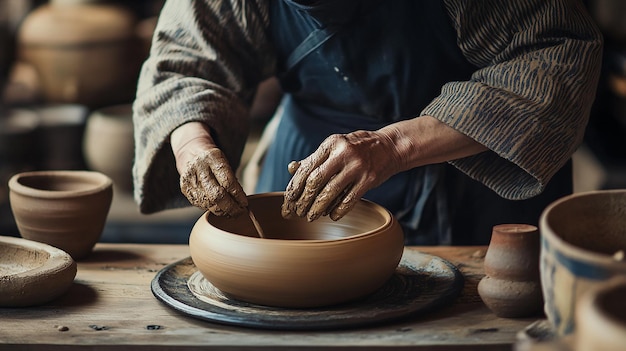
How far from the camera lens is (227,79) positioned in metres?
2.34

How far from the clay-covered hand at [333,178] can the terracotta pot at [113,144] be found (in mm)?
2503

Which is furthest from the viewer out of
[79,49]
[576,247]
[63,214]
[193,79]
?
[79,49]

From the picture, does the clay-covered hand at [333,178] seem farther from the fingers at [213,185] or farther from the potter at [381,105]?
the fingers at [213,185]

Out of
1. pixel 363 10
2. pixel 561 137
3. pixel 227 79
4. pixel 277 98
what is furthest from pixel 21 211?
pixel 277 98

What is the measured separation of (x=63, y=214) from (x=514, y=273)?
1026mm

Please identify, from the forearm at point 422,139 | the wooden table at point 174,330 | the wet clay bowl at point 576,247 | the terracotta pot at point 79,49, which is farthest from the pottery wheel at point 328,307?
the terracotta pot at point 79,49

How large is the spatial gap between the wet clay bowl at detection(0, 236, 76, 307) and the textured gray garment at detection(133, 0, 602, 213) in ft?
1.26

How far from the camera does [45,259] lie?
1.96m

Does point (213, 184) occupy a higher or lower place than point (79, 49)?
higher

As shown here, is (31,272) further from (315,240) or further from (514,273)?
(514,273)

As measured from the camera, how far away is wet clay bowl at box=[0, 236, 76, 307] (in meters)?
1.79

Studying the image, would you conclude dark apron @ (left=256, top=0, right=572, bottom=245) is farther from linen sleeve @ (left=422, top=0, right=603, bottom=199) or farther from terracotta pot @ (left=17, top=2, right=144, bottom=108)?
terracotta pot @ (left=17, top=2, right=144, bottom=108)

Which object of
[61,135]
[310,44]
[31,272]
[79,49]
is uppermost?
[310,44]

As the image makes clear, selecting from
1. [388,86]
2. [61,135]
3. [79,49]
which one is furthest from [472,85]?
[61,135]
